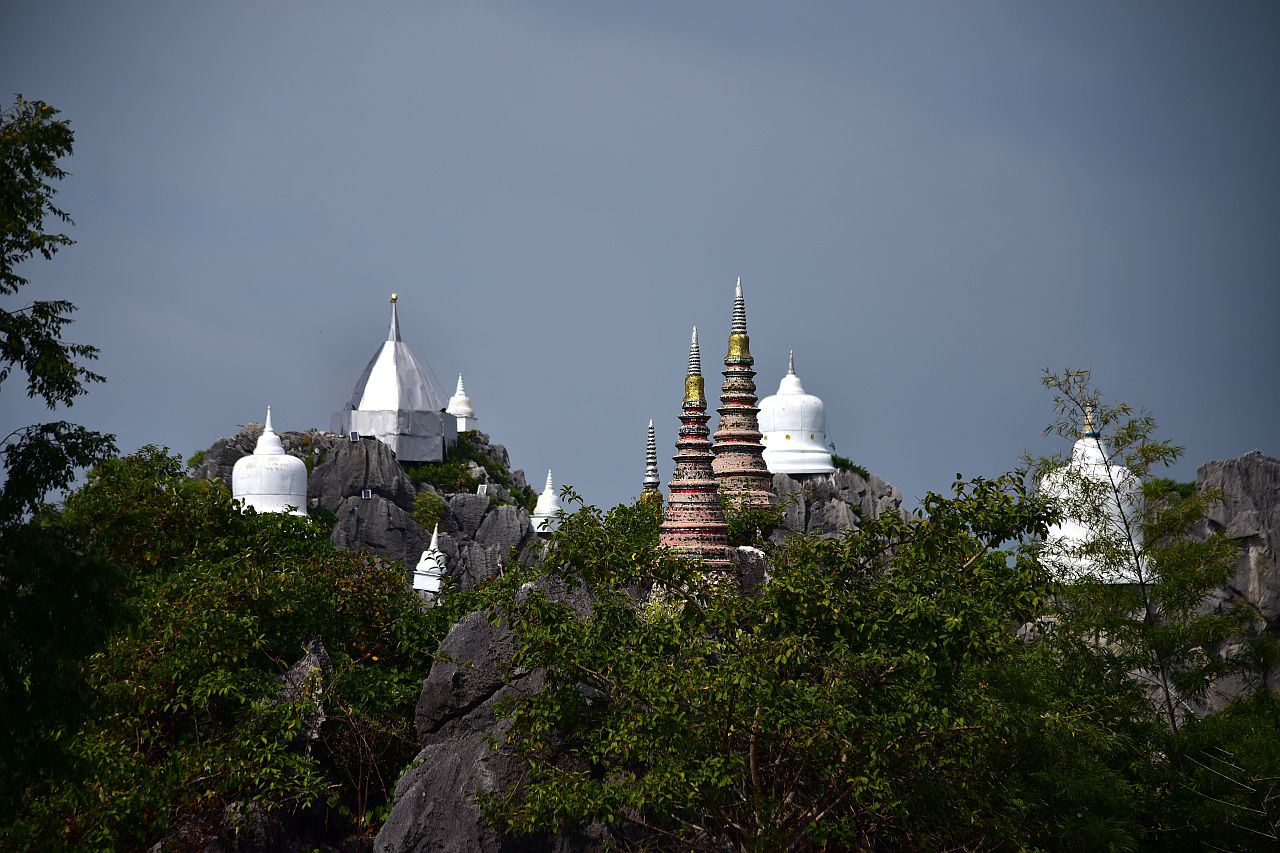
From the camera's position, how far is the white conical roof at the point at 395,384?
76.7 meters

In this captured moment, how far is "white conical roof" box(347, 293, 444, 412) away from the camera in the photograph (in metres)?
76.7

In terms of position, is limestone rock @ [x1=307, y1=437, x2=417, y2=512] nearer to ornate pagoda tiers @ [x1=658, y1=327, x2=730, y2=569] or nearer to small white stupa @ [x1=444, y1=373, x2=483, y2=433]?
small white stupa @ [x1=444, y1=373, x2=483, y2=433]

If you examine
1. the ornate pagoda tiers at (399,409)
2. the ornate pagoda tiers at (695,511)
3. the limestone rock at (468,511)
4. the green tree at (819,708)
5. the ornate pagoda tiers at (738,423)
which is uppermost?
the ornate pagoda tiers at (399,409)

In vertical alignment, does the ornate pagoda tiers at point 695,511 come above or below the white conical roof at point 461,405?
below

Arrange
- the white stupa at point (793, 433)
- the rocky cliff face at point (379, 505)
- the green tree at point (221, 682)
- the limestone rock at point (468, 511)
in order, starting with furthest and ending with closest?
the limestone rock at point (468, 511) < the rocky cliff face at point (379, 505) < the white stupa at point (793, 433) < the green tree at point (221, 682)

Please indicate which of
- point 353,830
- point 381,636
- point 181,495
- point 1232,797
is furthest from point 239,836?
point 1232,797

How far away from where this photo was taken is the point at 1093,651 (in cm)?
2344

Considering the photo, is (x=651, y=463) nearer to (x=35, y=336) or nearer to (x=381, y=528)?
(x=381, y=528)

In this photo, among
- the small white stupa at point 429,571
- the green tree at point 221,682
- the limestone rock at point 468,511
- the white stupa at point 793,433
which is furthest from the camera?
the limestone rock at point 468,511

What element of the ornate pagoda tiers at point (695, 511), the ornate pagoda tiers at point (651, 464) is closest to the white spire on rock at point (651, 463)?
the ornate pagoda tiers at point (651, 464)

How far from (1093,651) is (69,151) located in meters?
15.9

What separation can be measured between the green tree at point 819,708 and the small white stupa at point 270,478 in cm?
4496

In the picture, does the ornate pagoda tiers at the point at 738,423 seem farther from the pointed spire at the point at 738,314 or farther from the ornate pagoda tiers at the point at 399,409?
the ornate pagoda tiers at the point at 399,409

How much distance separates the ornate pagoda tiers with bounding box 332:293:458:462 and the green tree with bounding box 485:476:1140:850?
55.7 m
